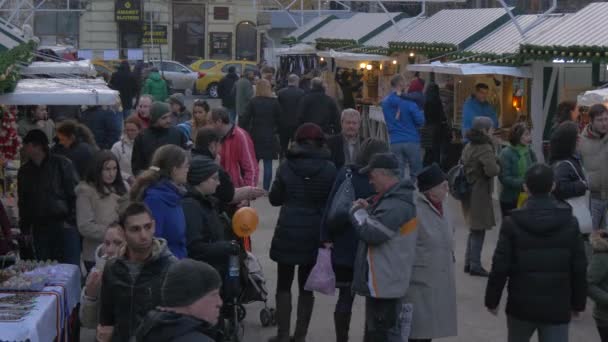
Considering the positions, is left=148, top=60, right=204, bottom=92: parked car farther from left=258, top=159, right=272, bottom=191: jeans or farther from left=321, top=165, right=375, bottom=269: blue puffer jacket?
left=321, top=165, right=375, bottom=269: blue puffer jacket

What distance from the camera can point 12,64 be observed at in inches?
Answer: 333

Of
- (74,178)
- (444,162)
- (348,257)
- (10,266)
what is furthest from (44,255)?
(444,162)

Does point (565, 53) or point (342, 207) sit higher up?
point (565, 53)

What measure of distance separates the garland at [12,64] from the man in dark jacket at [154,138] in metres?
1.25

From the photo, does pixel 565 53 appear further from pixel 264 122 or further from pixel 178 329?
pixel 178 329

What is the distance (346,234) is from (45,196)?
8.39 feet

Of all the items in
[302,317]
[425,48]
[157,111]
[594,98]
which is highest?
[425,48]

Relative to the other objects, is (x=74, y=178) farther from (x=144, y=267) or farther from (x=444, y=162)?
(x=444, y=162)

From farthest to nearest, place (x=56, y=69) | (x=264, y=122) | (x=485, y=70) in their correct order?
(x=264, y=122) < (x=485, y=70) < (x=56, y=69)

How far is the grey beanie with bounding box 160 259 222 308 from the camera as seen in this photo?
4.16 m

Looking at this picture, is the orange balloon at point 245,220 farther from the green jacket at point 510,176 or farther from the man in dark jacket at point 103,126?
the man in dark jacket at point 103,126

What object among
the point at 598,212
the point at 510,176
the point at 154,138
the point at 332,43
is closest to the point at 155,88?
the point at 332,43

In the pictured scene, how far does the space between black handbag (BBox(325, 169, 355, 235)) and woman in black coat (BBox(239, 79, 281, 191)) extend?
8.29 m

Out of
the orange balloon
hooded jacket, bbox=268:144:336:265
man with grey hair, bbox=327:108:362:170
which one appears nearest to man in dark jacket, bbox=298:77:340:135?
man with grey hair, bbox=327:108:362:170
